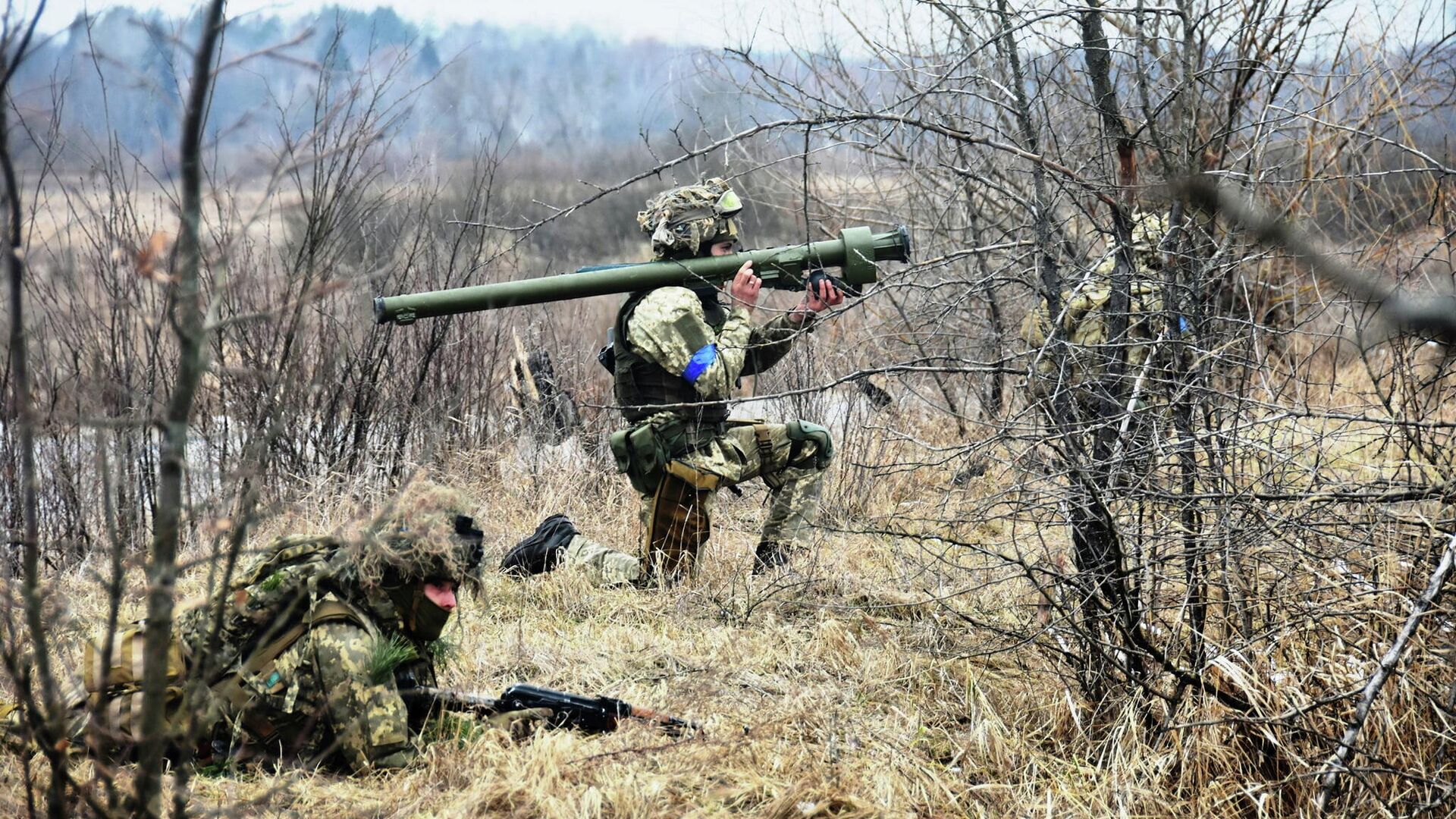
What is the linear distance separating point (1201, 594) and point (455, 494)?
6.38ft

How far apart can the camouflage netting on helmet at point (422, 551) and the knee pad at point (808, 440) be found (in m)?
2.36

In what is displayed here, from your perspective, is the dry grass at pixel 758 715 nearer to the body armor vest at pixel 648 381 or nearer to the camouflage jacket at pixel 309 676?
the camouflage jacket at pixel 309 676

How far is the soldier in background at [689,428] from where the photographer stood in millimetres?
5387

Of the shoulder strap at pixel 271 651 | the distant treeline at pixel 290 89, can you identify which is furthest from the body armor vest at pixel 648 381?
the shoulder strap at pixel 271 651

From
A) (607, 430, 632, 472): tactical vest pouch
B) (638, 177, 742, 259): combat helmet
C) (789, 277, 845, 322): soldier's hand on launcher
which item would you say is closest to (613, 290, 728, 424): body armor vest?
(607, 430, 632, 472): tactical vest pouch

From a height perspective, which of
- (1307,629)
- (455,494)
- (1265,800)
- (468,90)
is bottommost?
(1265,800)

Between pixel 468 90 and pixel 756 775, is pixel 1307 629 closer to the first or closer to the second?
pixel 756 775

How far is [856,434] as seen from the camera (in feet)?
23.8

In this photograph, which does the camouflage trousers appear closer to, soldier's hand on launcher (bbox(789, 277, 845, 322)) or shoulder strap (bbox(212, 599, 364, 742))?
soldier's hand on launcher (bbox(789, 277, 845, 322))

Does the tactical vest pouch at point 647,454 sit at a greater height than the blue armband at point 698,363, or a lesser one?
lesser

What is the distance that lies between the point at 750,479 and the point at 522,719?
2.24 metres

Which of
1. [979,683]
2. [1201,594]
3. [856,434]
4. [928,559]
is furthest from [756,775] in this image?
[856,434]

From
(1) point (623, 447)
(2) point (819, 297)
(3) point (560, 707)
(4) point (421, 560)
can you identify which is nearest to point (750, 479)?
(1) point (623, 447)

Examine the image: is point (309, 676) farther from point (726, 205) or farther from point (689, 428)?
point (726, 205)
